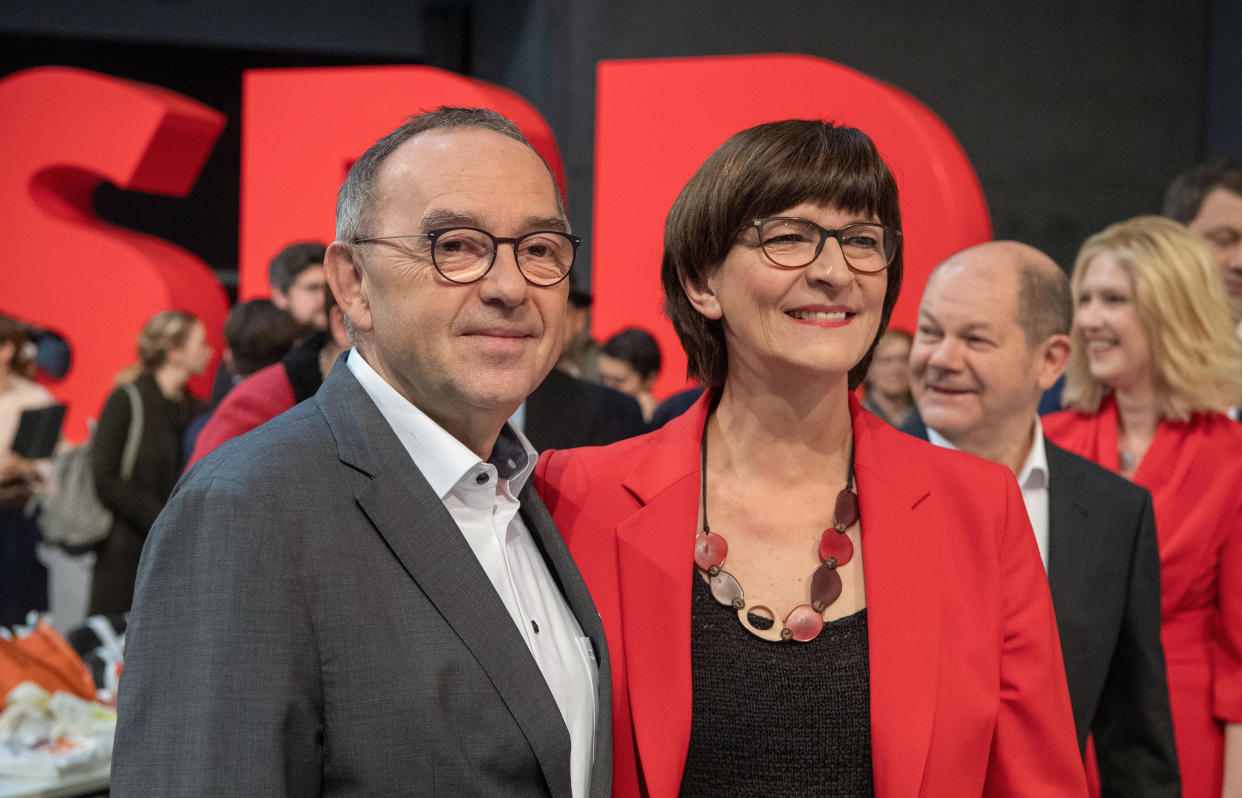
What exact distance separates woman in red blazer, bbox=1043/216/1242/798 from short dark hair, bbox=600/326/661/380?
3.32 meters

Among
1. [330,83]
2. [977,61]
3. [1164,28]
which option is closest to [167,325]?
[330,83]

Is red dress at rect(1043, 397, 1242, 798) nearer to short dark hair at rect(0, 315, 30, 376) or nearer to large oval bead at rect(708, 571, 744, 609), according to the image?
large oval bead at rect(708, 571, 744, 609)

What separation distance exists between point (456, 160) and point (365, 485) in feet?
1.40

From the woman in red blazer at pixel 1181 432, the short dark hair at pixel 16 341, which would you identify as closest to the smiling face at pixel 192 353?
the short dark hair at pixel 16 341

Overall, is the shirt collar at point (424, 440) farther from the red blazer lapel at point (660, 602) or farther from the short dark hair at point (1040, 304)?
the short dark hair at point (1040, 304)

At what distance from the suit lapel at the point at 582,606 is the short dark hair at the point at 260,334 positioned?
2.32 meters

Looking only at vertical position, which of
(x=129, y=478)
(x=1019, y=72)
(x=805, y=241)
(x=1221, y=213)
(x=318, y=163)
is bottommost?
(x=129, y=478)

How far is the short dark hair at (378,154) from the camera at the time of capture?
4.92 feet

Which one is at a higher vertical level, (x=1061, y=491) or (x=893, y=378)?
(x=1061, y=491)

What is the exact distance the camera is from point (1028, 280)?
2.51 metres

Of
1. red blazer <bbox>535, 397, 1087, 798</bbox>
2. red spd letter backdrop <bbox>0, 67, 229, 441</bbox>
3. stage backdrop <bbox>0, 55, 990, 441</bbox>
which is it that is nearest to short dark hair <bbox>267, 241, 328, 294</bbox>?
stage backdrop <bbox>0, 55, 990, 441</bbox>

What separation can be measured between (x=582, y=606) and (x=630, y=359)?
448 cm

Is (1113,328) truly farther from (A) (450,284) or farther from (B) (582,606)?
(A) (450,284)

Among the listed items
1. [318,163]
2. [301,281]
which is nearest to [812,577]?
[301,281]
